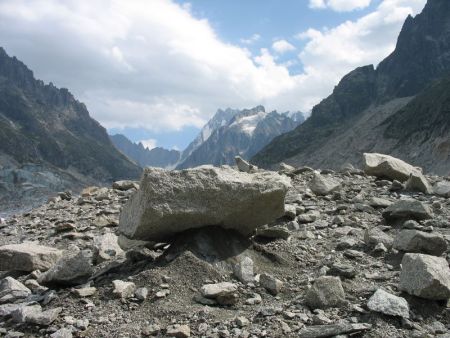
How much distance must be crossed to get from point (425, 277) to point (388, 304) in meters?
0.77

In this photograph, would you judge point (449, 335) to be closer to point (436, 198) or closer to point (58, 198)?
point (436, 198)

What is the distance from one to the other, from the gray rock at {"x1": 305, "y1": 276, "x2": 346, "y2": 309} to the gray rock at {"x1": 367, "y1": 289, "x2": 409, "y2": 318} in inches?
19.3

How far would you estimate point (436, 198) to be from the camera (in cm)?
1430

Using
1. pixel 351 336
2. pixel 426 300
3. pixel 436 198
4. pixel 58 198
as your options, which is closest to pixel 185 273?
pixel 351 336

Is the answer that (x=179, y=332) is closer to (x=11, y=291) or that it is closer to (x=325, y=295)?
(x=325, y=295)

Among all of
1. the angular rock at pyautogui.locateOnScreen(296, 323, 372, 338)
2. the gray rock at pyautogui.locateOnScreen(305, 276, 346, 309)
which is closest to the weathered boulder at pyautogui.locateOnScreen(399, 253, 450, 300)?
the gray rock at pyautogui.locateOnScreen(305, 276, 346, 309)

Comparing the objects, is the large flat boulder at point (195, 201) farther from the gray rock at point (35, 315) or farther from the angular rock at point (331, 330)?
the angular rock at point (331, 330)

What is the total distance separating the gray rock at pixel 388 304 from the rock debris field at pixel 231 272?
0.7 inches

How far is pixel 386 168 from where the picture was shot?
58.7ft

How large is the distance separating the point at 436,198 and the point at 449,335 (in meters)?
9.11

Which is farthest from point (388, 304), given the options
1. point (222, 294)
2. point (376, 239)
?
point (376, 239)

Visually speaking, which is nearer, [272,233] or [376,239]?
[376,239]

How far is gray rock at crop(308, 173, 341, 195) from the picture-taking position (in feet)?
50.1

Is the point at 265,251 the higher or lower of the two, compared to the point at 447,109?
lower
